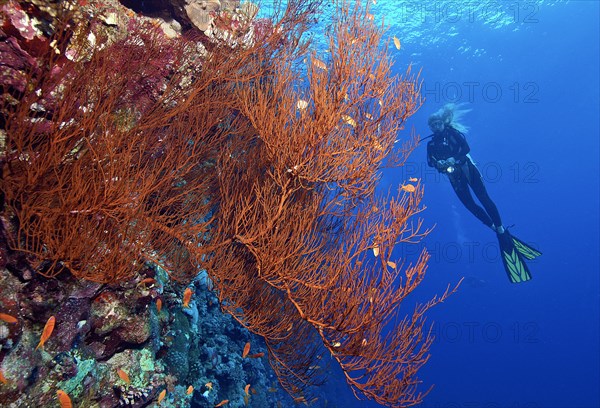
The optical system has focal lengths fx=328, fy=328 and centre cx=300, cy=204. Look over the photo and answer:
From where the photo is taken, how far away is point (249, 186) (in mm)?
4906

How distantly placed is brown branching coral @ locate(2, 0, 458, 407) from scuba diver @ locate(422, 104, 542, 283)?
6.37m

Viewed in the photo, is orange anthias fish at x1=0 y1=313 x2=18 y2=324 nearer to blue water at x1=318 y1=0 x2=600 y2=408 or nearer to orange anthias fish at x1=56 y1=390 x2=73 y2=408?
orange anthias fish at x1=56 y1=390 x2=73 y2=408

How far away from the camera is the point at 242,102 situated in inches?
171

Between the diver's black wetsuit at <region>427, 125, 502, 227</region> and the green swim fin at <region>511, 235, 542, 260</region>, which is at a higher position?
the diver's black wetsuit at <region>427, 125, 502, 227</region>

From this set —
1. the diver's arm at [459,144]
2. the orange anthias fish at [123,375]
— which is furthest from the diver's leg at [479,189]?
the orange anthias fish at [123,375]

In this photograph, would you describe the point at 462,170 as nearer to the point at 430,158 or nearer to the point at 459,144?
the point at 459,144

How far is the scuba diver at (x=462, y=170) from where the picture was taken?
34.8ft

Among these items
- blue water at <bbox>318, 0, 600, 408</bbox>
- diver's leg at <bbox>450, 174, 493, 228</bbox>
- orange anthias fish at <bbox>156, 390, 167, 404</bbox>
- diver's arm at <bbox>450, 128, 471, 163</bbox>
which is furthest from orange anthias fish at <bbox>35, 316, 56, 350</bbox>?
blue water at <bbox>318, 0, 600, 408</bbox>

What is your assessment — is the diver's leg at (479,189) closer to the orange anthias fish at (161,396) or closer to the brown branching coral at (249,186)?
the brown branching coral at (249,186)

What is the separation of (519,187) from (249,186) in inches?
2779

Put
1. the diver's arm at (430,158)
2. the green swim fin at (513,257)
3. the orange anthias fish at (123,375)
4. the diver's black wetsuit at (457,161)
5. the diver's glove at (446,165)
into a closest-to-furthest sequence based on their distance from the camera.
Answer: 1. the orange anthias fish at (123,375)
2. the diver's glove at (446,165)
3. the diver's arm at (430,158)
4. the diver's black wetsuit at (457,161)
5. the green swim fin at (513,257)

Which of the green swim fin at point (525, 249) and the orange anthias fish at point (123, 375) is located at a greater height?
the green swim fin at point (525, 249)

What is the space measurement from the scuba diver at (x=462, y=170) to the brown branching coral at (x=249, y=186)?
637 cm

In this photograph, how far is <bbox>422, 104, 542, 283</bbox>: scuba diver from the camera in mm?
10617
